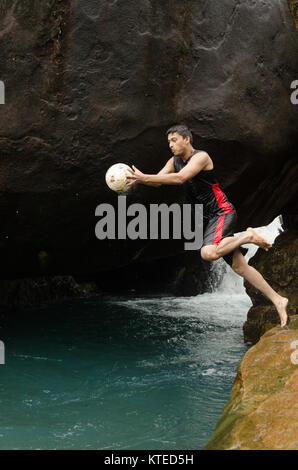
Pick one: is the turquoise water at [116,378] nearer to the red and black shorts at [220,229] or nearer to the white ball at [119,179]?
the red and black shorts at [220,229]

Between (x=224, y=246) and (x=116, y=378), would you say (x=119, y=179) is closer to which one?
(x=224, y=246)

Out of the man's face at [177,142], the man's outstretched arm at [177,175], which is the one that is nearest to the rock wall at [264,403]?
the man's outstretched arm at [177,175]

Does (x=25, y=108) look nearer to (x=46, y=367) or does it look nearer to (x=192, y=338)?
(x=46, y=367)

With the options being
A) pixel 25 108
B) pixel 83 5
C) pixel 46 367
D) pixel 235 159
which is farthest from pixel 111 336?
pixel 83 5

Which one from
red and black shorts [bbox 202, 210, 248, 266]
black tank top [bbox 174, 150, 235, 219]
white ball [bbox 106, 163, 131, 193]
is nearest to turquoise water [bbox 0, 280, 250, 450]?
red and black shorts [bbox 202, 210, 248, 266]

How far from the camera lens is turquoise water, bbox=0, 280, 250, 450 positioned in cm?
461

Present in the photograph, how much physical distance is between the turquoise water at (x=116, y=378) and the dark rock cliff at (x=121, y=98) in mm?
1613

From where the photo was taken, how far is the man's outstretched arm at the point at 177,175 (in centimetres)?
473

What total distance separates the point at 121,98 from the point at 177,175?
1793mm

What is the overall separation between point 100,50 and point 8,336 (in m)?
4.71

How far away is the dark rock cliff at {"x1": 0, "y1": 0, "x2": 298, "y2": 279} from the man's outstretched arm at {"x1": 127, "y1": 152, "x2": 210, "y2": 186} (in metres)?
1.57

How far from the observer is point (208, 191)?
529 cm

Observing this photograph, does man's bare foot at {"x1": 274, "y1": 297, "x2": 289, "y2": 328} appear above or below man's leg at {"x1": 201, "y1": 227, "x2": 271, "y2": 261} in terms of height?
below

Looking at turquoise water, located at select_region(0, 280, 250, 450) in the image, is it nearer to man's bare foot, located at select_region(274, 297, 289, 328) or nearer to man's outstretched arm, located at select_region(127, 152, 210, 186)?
man's bare foot, located at select_region(274, 297, 289, 328)
